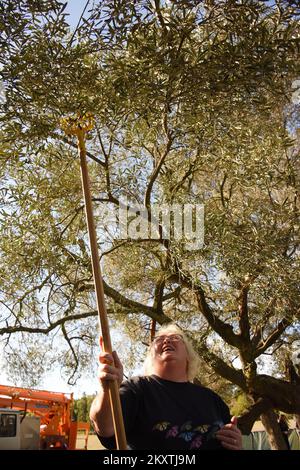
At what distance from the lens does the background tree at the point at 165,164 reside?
3775 millimetres

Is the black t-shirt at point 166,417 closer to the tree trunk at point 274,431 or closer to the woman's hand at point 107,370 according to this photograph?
the woman's hand at point 107,370

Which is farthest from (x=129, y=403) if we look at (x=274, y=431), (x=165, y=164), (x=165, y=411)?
(x=274, y=431)

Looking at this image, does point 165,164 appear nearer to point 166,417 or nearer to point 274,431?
point 166,417

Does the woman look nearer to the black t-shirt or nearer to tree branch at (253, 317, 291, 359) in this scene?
the black t-shirt

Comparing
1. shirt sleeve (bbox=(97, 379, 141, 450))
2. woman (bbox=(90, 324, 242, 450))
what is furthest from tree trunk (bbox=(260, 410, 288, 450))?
shirt sleeve (bbox=(97, 379, 141, 450))

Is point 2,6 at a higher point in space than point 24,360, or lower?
higher

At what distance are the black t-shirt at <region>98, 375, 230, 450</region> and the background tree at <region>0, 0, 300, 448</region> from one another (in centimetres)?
232

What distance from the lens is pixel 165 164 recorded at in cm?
973

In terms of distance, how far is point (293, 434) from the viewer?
23.2 metres

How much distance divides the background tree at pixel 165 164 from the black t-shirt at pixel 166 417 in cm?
232

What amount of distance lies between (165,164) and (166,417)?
7.46 metres
